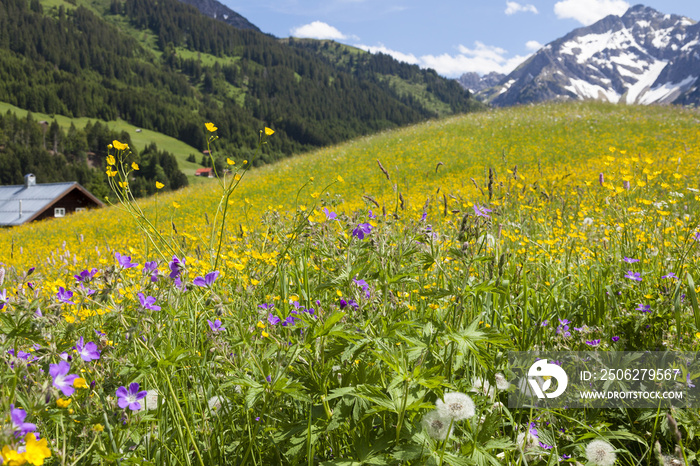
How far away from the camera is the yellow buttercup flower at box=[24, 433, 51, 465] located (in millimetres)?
688

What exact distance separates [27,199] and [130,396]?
53916mm

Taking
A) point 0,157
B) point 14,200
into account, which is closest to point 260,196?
point 14,200

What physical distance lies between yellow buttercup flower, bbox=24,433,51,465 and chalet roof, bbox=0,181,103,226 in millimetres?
46696

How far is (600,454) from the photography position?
1.63 meters

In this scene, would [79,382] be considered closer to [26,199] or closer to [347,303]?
[347,303]

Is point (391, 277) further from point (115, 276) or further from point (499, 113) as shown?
point (499, 113)

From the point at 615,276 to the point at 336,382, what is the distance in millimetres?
2360

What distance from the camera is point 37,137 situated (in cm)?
12525

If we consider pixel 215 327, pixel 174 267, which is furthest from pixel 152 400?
pixel 174 267

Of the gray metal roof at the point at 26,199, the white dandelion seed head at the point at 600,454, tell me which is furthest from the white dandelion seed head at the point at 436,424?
the gray metal roof at the point at 26,199

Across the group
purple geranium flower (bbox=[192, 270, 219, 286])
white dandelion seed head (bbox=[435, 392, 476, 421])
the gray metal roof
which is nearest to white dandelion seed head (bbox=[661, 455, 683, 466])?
white dandelion seed head (bbox=[435, 392, 476, 421])

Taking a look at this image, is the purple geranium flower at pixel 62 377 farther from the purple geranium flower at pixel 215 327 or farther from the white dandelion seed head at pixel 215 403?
the white dandelion seed head at pixel 215 403

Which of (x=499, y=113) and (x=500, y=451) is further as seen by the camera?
(x=499, y=113)

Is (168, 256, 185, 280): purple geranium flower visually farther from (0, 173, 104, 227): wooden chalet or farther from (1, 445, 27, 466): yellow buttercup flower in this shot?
(0, 173, 104, 227): wooden chalet
